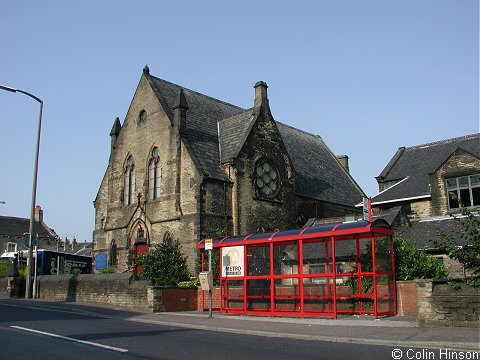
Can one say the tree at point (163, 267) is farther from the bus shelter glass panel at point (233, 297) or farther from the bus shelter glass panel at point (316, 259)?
the bus shelter glass panel at point (316, 259)

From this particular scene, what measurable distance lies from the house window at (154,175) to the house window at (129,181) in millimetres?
2061

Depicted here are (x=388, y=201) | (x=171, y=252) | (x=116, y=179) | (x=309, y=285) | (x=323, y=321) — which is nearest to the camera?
(x=323, y=321)

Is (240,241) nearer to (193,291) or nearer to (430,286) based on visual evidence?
(193,291)

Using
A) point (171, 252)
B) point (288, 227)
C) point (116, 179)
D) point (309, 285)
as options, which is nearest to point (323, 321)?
point (309, 285)

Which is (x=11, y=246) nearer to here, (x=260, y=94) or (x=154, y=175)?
(x=154, y=175)

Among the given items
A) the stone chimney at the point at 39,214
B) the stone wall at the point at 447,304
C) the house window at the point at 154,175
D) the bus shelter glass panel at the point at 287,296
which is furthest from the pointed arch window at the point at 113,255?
the stone chimney at the point at 39,214

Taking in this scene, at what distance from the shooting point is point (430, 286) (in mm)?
13836

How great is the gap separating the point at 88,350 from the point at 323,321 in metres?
8.59

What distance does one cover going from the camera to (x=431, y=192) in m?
29.4

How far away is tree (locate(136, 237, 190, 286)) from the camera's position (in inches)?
961

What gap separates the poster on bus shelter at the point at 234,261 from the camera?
786 inches

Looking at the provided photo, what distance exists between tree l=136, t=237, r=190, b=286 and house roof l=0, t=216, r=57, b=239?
5224 centimetres

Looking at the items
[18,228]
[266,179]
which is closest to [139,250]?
[266,179]

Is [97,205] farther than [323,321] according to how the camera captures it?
Yes
